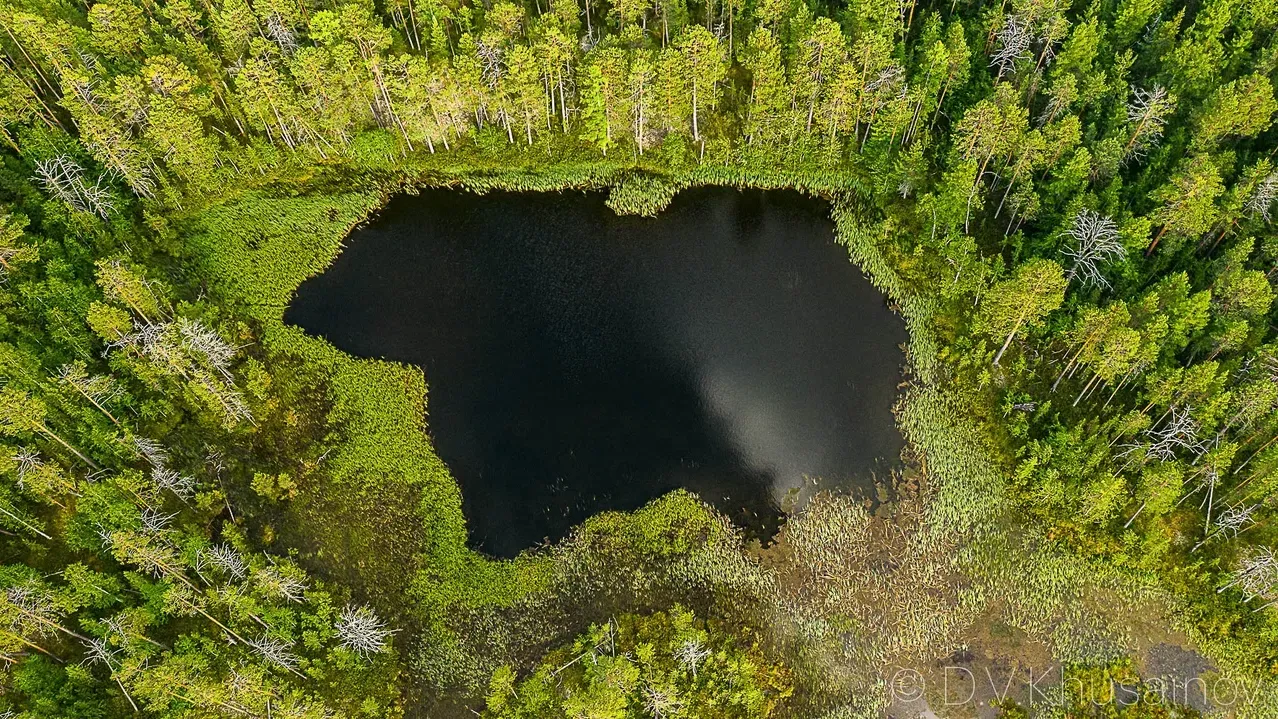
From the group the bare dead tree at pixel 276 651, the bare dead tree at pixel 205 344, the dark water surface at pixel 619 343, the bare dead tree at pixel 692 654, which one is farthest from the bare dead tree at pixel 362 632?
the bare dead tree at pixel 205 344

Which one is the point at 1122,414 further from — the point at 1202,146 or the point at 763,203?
the point at 763,203

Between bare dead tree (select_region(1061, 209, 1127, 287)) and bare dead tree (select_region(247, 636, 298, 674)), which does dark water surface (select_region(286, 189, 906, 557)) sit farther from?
bare dead tree (select_region(1061, 209, 1127, 287))

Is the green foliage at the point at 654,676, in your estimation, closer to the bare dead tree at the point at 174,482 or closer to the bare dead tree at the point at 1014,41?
the bare dead tree at the point at 174,482

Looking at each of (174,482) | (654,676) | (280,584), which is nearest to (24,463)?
(174,482)

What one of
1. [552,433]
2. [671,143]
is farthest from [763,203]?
[552,433]

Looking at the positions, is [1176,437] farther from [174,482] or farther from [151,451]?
[151,451]

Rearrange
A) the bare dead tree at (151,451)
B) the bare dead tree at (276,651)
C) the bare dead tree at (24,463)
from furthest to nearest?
the bare dead tree at (151,451)
the bare dead tree at (24,463)
the bare dead tree at (276,651)
